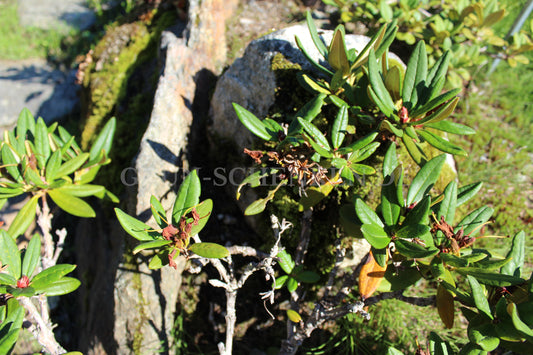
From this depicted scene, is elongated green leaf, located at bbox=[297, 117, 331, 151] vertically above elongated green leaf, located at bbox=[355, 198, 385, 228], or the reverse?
elongated green leaf, located at bbox=[297, 117, 331, 151]

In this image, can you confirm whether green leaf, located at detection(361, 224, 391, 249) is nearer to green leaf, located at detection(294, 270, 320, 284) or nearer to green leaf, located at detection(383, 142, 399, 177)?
green leaf, located at detection(383, 142, 399, 177)

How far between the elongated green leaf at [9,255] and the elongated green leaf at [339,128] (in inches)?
69.7

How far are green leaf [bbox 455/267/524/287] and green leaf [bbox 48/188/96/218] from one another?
6.67 ft

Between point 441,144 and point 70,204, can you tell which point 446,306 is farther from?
point 70,204

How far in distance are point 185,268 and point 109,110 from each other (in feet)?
6.42

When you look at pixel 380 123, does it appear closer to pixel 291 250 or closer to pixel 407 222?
pixel 407 222

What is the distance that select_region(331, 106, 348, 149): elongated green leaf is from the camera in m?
1.92

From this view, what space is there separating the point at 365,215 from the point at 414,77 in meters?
0.88

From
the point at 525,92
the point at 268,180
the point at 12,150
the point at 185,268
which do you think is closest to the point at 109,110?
the point at 12,150

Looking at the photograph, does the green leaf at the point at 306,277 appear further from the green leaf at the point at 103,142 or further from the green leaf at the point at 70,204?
the green leaf at the point at 103,142

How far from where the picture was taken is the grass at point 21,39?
658cm

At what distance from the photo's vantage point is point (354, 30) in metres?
3.70

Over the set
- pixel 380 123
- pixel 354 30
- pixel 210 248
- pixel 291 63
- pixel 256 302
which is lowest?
Result: pixel 256 302

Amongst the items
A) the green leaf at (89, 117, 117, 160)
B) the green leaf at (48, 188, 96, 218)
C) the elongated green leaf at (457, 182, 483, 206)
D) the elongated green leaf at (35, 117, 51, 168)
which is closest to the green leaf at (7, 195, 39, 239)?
the green leaf at (48, 188, 96, 218)
